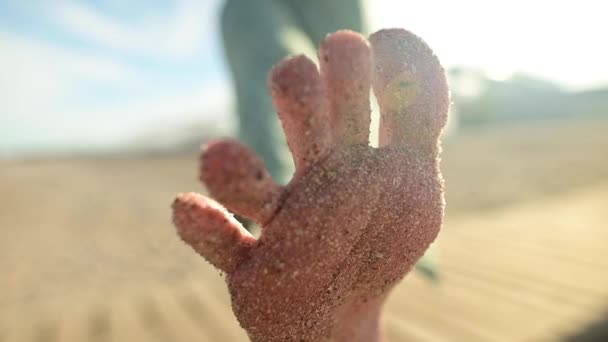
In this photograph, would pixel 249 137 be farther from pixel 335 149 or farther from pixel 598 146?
pixel 598 146

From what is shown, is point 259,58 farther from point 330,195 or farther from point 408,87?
point 330,195

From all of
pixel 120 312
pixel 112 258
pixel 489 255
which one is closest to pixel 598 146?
pixel 489 255

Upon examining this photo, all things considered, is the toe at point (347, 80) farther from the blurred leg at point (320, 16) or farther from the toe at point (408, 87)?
the blurred leg at point (320, 16)

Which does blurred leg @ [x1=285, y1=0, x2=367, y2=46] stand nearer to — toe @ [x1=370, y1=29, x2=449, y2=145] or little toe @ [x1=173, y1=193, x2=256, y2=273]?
toe @ [x1=370, y1=29, x2=449, y2=145]

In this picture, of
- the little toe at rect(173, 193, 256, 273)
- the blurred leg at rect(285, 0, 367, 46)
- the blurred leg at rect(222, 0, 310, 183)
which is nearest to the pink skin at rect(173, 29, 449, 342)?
the little toe at rect(173, 193, 256, 273)

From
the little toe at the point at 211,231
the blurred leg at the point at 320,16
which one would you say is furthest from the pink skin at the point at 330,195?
the blurred leg at the point at 320,16

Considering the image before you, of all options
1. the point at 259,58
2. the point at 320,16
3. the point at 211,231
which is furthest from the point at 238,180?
the point at 320,16

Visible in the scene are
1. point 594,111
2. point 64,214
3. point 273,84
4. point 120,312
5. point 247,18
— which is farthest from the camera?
point 594,111
